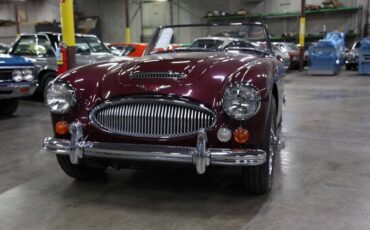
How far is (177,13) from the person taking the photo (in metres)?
25.8

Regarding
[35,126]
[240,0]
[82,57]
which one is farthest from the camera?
[240,0]

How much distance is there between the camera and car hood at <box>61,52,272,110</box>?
3033mm

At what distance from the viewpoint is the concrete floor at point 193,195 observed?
9.77 ft

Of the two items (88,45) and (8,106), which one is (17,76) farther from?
(88,45)

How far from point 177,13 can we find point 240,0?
3.82m

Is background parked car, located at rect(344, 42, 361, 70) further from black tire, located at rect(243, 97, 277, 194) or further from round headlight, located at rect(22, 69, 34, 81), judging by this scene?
black tire, located at rect(243, 97, 277, 194)

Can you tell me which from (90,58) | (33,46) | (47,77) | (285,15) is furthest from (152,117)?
(285,15)

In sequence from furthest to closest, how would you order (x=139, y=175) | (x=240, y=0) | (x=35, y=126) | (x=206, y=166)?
(x=240, y=0)
(x=35, y=126)
(x=139, y=175)
(x=206, y=166)

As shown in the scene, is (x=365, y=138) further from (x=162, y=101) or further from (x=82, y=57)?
(x=82, y=57)

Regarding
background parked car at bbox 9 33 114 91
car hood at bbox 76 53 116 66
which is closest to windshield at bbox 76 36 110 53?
background parked car at bbox 9 33 114 91

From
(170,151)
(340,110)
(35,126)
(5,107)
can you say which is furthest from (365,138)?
(5,107)

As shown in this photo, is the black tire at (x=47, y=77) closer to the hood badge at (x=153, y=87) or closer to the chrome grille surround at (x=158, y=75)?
the chrome grille surround at (x=158, y=75)

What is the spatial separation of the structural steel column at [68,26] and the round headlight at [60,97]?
3920 millimetres

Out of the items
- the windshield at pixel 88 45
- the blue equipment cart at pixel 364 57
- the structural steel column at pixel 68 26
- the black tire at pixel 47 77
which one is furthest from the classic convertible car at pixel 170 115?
the blue equipment cart at pixel 364 57
